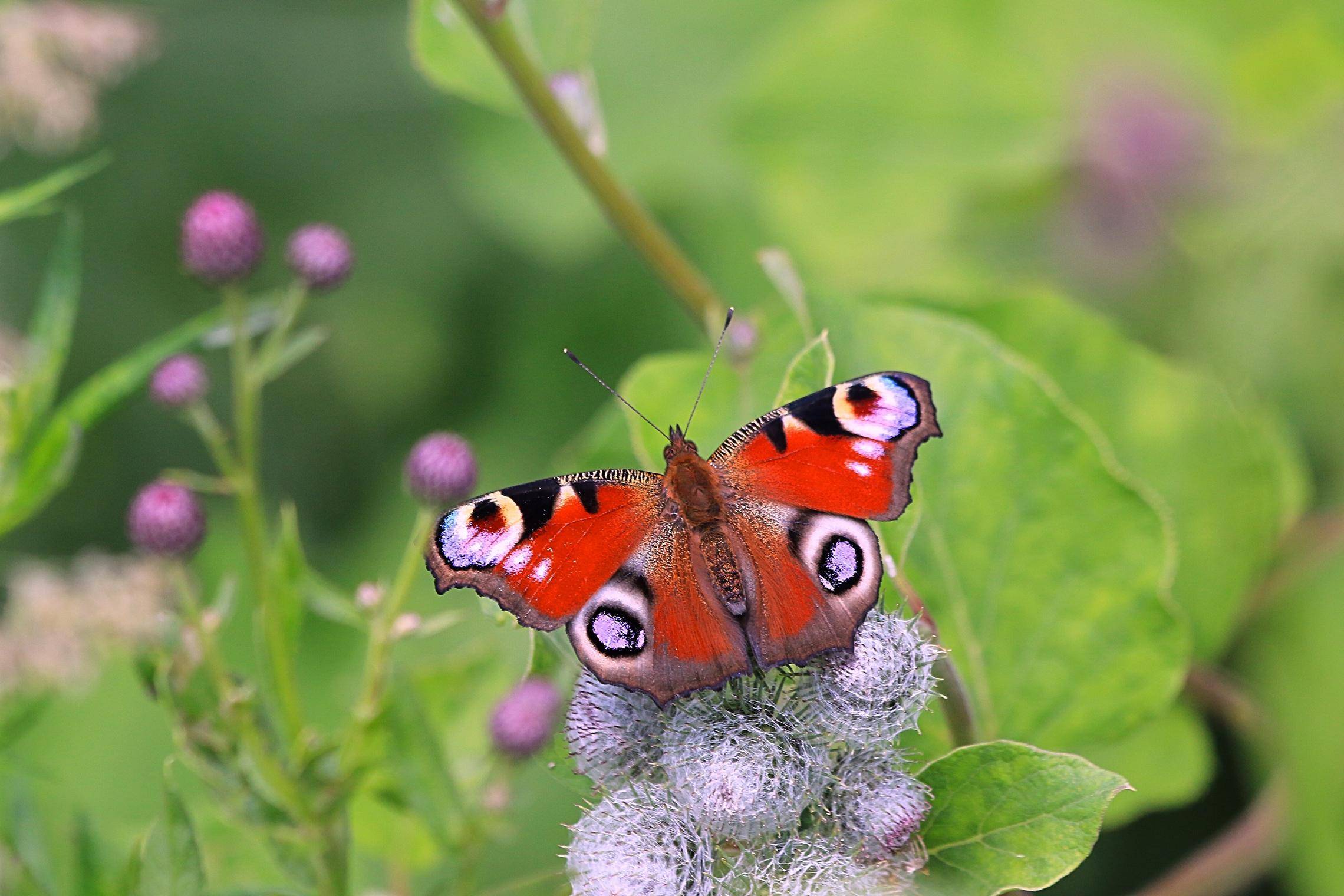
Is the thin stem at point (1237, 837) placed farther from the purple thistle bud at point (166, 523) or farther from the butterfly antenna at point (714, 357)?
the purple thistle bud at point (166, 523)

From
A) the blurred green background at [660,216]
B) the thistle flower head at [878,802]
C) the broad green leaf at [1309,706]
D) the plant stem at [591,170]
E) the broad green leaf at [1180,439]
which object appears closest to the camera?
the thistle flower head at [878,802]

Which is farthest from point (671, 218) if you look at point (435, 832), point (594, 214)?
point (435, 832)

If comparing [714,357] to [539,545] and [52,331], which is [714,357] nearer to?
[539,545]

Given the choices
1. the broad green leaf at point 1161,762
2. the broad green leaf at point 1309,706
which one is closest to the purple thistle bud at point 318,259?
the broad green leaf at point 1161,762

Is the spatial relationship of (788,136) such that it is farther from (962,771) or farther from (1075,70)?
(962,771)

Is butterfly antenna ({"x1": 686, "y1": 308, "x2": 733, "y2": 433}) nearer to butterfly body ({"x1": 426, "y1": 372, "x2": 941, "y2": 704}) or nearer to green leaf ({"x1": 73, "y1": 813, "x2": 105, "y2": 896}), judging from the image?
butterfly body ({"x1": 426, "y1": 372, "x2": 941, "y2": 704})

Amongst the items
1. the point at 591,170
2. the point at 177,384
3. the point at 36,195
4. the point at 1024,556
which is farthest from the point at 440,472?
the point at 1024,556

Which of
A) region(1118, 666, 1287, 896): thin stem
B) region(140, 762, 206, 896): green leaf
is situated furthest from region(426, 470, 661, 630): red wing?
region(1118, 666, 1287, 896): thin stem
